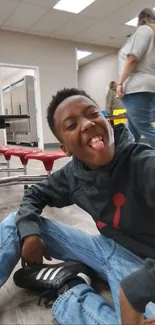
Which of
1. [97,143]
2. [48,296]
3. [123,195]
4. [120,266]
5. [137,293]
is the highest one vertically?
[97,143]

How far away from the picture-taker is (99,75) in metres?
8.21

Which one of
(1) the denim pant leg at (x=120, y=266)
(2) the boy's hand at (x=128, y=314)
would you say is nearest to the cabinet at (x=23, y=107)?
(1) the denim pant leg at (x=120, y=266)

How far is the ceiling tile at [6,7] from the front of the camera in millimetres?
4438

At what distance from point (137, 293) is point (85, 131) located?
1.23 ft

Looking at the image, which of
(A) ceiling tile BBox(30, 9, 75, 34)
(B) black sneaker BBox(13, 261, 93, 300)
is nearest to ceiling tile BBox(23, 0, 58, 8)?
(A) ceiling tile BBox(30, 9, 75, 34)

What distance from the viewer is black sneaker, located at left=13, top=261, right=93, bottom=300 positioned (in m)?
0.79

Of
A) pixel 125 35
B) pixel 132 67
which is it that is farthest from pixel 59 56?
pixel 132 67

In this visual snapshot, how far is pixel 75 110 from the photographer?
736 millimetres

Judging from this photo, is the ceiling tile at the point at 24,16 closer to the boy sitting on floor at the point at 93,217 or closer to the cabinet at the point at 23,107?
the cabinet at the point at 23,107

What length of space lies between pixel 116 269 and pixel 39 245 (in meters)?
0.21

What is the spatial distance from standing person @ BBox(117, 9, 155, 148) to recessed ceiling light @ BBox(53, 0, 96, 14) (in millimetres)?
3360

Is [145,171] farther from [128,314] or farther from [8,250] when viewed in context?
[8,250]

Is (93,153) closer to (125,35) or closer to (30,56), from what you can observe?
(30,56)

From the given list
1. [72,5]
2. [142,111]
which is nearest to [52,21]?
[72,5]
